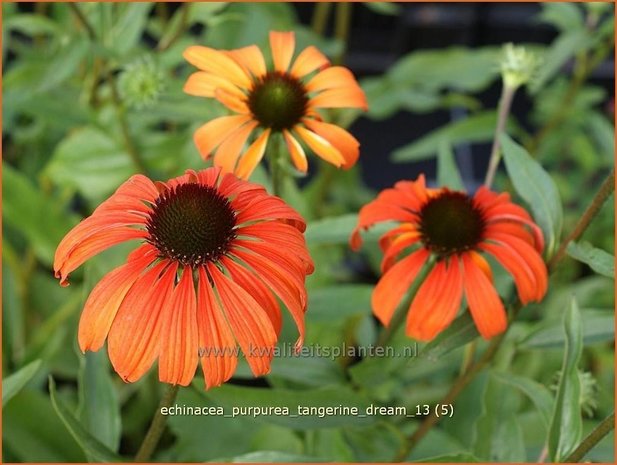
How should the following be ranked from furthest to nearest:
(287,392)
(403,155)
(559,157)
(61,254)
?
1. (559,157)
2. (403,155)
3. (287,392)
4. (61,254)

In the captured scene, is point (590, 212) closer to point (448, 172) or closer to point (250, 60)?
point (448, 172)

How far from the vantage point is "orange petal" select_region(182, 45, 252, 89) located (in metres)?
0.50

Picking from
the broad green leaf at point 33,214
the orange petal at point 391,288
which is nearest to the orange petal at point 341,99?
the orange petal at point 391,288

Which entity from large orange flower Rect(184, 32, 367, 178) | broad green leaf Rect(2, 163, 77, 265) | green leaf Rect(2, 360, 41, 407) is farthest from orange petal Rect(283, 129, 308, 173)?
broad green leaf Rect(2, 163, 77, 265)

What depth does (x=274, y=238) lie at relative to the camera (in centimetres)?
40

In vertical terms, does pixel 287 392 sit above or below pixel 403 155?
below

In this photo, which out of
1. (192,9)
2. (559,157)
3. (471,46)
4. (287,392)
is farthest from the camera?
(471,46)

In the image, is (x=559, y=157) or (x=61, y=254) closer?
(x=61, y=254)

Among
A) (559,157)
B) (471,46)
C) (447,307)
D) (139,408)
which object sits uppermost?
(471,46)

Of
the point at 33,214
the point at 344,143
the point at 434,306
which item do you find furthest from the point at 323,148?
the point at 33,214

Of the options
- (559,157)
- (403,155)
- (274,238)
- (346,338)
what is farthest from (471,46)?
(274,238)

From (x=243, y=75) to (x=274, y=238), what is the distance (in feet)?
0.53

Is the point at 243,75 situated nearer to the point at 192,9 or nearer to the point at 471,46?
the point at 192,9

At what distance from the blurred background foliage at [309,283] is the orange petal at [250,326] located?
0.13 metres
